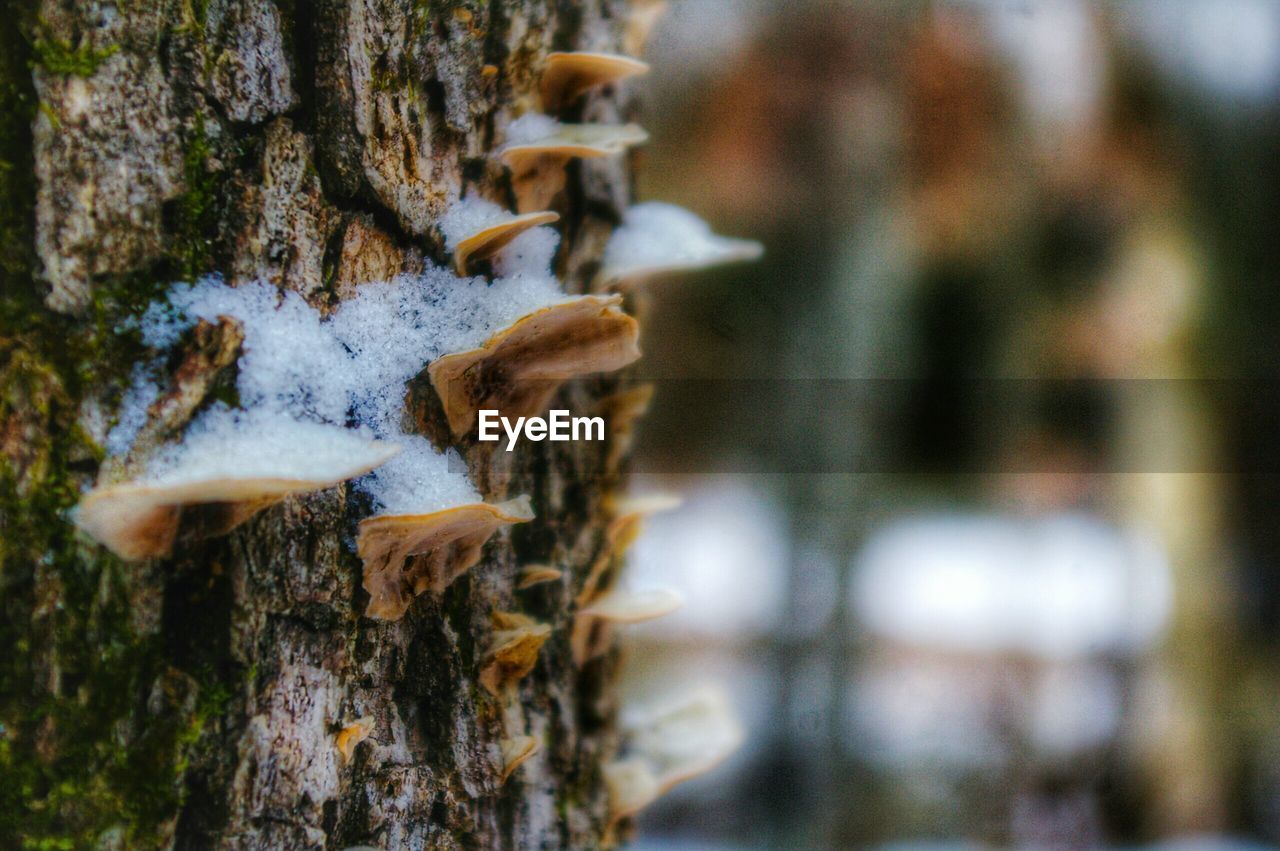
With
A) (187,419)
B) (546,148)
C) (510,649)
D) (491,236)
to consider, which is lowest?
(510,649)

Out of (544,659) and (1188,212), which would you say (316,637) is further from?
(1188,212)

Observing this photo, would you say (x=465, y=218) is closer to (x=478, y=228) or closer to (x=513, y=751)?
(x=478, y=228)

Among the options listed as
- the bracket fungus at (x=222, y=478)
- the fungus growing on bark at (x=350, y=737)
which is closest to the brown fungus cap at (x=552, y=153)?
the bracket fungus at (x=222, y=478)

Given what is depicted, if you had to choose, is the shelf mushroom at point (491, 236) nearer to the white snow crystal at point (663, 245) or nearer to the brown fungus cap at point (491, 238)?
the brown fungus cap at point (491, 238)

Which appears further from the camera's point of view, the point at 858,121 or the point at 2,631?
the point at 858,121

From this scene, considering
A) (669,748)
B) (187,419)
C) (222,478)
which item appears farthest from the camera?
(669,748)

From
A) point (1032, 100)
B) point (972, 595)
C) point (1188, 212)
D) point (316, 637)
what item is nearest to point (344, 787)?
point (316, 637)

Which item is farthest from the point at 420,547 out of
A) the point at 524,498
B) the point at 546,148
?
the point at 546,148
